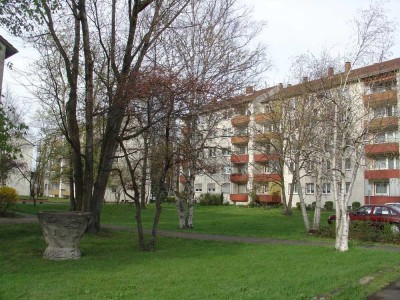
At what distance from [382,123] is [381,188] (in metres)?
32.5

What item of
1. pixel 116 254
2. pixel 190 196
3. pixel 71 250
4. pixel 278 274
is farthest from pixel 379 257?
pixel 190 196

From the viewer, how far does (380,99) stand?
14703 mm

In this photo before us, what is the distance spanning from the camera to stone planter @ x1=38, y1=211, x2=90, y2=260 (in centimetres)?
1079

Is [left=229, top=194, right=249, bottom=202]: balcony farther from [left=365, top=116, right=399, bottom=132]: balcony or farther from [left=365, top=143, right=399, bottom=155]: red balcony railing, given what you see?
[left=365, top=116, right=399, bottom=132]: balcony

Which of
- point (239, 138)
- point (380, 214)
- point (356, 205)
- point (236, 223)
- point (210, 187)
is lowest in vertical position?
point (236, 223)

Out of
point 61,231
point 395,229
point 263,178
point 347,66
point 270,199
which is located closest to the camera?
point 61,231

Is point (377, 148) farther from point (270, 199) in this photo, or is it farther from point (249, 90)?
point (270, 199)

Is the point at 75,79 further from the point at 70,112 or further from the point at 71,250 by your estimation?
the point at 71,250

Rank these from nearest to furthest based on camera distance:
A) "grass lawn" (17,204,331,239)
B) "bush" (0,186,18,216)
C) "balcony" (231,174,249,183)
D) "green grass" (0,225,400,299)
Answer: "green grass" (0,225,400,299) → "grass lawn" (17,204,331,239) → "bush" (0,186,18,216) → "balcony" (231,174,249,183)

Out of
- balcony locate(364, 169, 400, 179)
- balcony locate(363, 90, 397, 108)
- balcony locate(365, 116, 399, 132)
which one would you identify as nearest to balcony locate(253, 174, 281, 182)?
balcony locate(364, 169, 400, 179)

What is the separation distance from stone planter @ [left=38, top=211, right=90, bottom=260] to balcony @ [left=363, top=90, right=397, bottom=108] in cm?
948

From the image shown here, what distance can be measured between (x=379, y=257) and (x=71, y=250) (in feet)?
26.3

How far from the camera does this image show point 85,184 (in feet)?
53.8

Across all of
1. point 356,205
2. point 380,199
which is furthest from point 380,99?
point 380,199
